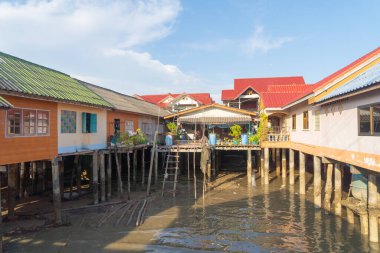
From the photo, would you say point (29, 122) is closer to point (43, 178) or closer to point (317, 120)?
point (43, 178)

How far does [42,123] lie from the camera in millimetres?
12305

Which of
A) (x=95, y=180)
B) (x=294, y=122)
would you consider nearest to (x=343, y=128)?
(x=294, y=122)

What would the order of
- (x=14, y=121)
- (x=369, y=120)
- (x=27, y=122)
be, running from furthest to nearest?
(x=27, y=122) → (x=14, y=121) → (x=369, y=120)

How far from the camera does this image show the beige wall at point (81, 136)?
44.4 feet

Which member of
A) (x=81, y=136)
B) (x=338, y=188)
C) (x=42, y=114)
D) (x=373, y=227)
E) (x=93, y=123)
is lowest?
(x=373, y=227)

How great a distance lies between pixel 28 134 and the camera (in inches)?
451

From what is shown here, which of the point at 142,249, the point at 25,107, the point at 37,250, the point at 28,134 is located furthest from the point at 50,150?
the point at 142,249

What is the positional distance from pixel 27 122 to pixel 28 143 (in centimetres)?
79

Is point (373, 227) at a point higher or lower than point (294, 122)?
lower

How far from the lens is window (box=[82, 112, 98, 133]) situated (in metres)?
15.2

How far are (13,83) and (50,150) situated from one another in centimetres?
313

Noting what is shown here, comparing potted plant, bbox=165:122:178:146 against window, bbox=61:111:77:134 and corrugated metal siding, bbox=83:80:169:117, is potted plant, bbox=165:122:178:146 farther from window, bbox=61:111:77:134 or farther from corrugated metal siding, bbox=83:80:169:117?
window, bbox=61:111:77:134

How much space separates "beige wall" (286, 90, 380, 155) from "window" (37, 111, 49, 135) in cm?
1149

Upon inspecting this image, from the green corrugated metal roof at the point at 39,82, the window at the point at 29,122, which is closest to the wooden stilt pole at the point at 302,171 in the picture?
the green corrugated metal roof at the point at 39,82
